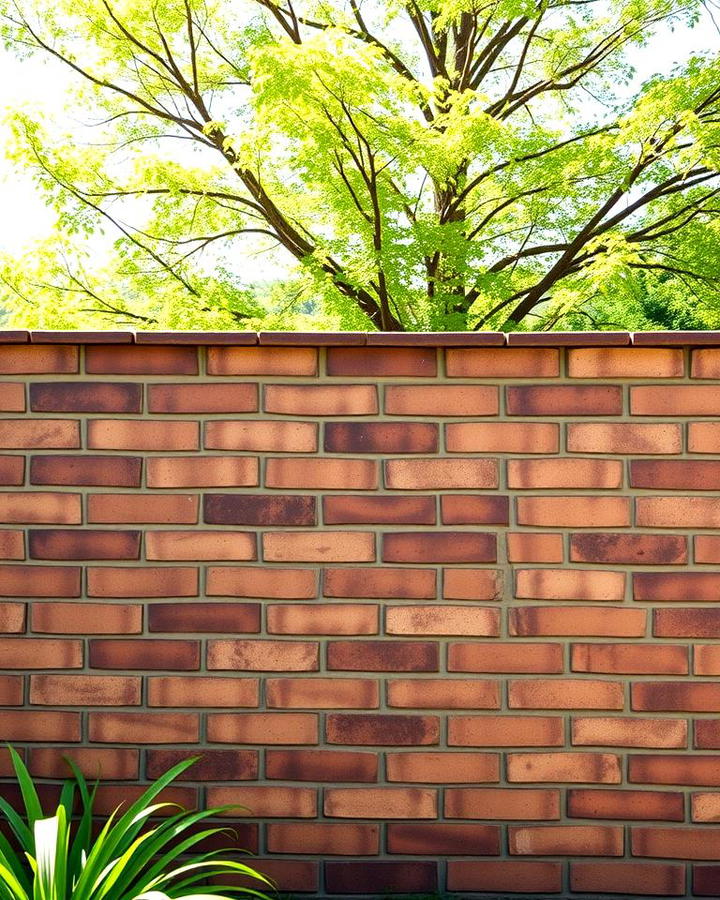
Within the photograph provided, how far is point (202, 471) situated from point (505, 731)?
0.88m

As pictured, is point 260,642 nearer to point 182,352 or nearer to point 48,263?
point 182,352

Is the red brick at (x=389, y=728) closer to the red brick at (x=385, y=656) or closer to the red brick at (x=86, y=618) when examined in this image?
the red brick at (x=385, y=656)

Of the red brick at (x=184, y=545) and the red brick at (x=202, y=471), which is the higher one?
the red brick at (x=202, y=471)

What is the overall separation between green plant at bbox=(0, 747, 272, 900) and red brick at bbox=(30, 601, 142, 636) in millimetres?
277

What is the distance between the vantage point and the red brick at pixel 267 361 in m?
2.05

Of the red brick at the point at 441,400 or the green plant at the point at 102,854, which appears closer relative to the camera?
the green plant at the point at 102,854

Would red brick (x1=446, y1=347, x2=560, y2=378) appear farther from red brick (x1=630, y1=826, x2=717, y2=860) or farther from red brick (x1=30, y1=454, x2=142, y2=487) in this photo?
red brick (x1=630, y1=826, x2=717, y2=860)

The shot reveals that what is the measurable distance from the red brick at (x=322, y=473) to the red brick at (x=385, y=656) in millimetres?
346

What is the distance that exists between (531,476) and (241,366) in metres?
0.69

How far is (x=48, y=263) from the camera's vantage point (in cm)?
1284

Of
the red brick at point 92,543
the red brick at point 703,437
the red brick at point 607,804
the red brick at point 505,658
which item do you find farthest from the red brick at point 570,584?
the red brick at point 92,543

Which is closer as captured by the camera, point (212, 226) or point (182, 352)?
point (182, 352)

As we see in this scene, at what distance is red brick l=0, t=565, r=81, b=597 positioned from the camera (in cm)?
206

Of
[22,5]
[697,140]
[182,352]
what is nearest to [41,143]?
[22,5]
